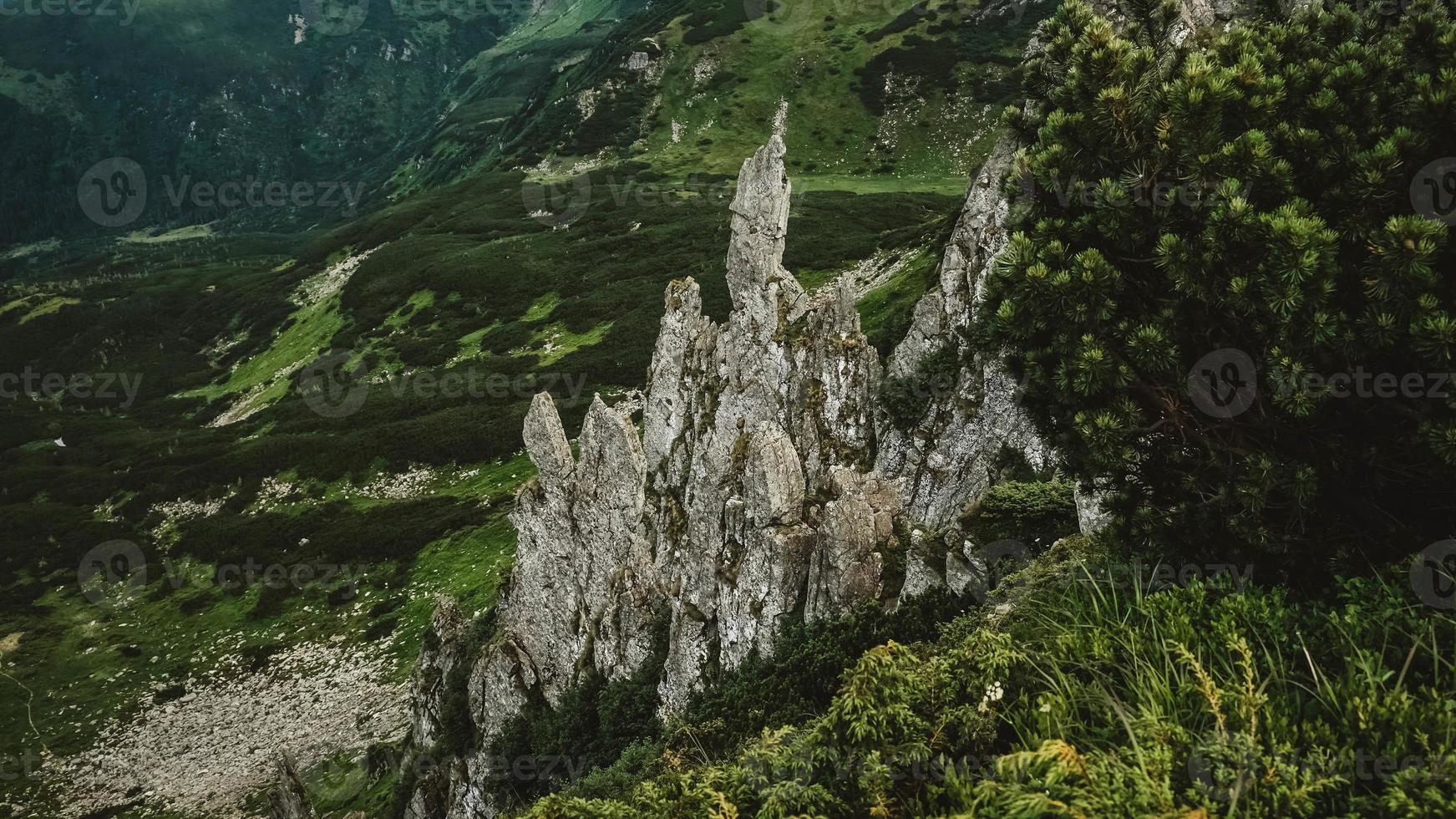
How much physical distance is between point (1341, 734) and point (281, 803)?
31474 millimetres

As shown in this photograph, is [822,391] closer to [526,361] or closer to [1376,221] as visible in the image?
[1376,221]

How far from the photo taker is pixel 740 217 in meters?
37.7
